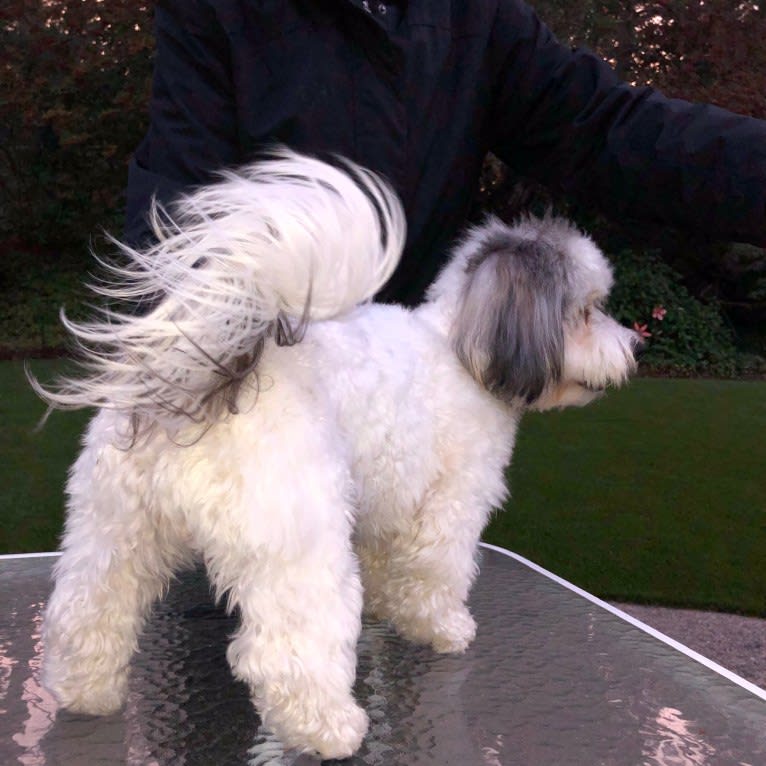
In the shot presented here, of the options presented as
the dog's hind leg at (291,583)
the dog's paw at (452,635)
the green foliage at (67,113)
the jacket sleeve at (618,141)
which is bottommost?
the green foliage at (67,113)

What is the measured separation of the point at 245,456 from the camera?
1.61 meters

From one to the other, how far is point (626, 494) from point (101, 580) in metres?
5.16

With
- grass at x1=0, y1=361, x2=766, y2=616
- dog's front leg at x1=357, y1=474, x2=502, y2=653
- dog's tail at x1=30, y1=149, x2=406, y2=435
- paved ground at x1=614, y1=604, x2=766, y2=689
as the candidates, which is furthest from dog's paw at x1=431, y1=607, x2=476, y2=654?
grass at x1=0, y1=361, x2=766, y2=616

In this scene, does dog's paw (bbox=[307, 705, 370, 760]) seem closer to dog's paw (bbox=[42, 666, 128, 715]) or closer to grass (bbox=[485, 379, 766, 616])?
dog's paw (bbox=[42, 666, 128, 715])

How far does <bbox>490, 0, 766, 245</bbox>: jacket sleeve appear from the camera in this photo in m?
2.09

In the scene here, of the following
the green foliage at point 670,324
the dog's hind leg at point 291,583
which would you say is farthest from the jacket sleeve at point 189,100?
the green foliage at point 670,324

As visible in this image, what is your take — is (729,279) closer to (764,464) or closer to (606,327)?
(764,464)

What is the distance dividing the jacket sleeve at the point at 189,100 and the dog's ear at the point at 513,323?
0.63 meters

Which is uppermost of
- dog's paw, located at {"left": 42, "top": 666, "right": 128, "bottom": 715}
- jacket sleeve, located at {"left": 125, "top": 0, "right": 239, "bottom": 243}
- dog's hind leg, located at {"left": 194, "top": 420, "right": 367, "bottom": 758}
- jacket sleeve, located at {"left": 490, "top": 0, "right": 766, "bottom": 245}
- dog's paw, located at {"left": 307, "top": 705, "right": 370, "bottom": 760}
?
jacket sleeve, located at {"left": 490, "top": 0, "right": 766, "bottom": 245}

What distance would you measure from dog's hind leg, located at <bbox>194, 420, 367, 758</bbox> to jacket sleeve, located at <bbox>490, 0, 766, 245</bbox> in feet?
3.40

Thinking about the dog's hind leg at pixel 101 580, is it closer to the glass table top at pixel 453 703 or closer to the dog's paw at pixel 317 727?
the glass table top at pixel 453 703

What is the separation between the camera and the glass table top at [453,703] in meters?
1.69

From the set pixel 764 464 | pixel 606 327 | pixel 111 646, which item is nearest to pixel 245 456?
pixel 111 646

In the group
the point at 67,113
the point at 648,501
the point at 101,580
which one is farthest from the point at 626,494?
the point at 67,113
